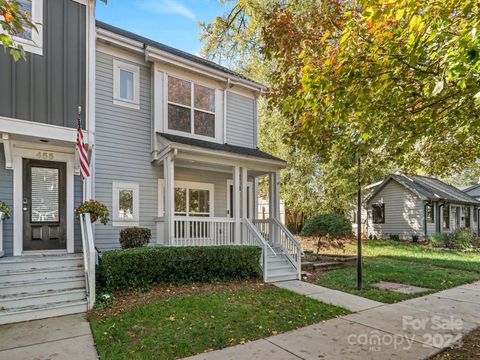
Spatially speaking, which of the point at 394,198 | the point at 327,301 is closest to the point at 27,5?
the point at 327,301

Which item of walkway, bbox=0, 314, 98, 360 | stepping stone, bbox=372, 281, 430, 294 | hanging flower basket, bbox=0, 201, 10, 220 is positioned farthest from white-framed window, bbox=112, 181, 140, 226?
stepping stone, bbox=372, 281, 430, 294

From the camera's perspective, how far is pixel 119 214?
8570 millimetres

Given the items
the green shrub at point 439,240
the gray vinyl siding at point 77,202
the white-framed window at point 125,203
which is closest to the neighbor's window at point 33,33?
the gray vinyl siding at point 77,202

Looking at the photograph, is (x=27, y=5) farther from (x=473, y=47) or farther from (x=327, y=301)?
(x=327, y=301)

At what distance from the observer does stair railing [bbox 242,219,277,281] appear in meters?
8.29

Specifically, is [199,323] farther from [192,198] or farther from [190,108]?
[190,108]

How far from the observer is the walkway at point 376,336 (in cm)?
407

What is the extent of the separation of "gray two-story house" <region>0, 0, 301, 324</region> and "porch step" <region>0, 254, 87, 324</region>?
0.06 feet

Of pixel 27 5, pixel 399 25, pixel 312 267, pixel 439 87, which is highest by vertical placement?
pixel 27 5

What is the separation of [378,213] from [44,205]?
20.6 m

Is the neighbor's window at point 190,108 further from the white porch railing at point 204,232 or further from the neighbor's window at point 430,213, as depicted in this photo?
the neighbor's window at point 430,213

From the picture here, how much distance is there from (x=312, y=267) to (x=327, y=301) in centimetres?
352

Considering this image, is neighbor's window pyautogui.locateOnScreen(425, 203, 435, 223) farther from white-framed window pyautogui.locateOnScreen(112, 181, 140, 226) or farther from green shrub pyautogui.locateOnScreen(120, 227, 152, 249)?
green shrub pyautogui.locateOnScreen(120, 227, 152, 249)

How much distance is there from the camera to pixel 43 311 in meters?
5.30
